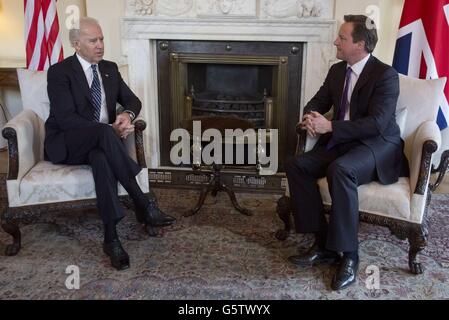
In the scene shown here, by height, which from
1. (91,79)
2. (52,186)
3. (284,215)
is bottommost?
(284,215)

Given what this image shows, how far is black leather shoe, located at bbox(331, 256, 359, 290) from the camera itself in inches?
80.1

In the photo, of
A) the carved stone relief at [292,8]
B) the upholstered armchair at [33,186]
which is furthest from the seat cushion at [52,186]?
the carved stone relief at [292,8]

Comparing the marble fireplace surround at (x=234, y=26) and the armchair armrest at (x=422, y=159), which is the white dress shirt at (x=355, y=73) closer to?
the armchair armrest at (x=422, y=159)

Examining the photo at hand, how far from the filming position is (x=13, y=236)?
2.34 meters

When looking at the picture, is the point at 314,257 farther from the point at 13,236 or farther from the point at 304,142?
the point at 13,236

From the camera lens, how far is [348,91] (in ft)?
7.66

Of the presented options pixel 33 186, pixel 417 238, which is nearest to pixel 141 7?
pixel 33 186

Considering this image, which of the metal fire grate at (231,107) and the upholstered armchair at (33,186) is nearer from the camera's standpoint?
the upholstered armchair at (33,186)

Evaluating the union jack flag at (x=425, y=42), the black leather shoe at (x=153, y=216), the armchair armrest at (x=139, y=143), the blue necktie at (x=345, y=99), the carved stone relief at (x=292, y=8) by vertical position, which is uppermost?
the carved stone relief at (x=292, y=8)

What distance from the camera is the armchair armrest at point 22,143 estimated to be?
7.36 ft

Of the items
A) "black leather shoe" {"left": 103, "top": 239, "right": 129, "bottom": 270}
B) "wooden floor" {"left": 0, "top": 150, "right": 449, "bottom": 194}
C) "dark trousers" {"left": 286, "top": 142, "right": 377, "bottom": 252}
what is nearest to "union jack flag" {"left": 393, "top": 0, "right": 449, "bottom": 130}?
"wooden floor" {"left": 0, "top": 150, "right": 449, "bottom": 194}

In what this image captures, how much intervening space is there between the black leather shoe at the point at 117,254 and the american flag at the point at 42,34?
1.76m

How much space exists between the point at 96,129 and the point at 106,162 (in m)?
0.18

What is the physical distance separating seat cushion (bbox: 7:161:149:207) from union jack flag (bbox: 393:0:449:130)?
214 cm
